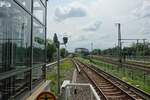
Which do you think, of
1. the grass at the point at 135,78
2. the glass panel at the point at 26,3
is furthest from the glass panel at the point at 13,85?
the grass at the point at 135,78

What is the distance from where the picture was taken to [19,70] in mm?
6742

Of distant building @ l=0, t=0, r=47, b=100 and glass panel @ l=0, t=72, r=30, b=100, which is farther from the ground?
distant building @ l=0, t=0, r=47, b=100

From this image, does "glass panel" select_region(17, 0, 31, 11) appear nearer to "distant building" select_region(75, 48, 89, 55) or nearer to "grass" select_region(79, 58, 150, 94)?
"grass" select_region(79, 58, 150, 94)

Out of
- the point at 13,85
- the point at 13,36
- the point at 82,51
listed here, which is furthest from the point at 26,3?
the point at 82,51

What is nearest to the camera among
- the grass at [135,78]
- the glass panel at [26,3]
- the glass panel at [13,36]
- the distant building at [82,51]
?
the glass panel at [13,36]

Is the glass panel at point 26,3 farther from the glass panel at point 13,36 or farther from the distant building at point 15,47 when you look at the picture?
the glass panel at point 13,36

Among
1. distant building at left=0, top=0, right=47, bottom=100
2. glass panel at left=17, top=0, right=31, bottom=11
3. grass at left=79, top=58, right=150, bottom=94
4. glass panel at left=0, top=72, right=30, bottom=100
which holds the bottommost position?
grass at left=79, top=58, right=150, bottom=94

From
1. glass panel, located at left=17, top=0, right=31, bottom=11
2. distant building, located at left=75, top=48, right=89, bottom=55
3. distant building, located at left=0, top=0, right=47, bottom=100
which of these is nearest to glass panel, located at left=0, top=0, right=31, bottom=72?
distant building, located at left=0, top=0, right=47, bottom=100

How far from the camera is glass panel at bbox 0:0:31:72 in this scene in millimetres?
5344

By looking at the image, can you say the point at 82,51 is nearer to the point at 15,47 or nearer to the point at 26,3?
the point at 26,3

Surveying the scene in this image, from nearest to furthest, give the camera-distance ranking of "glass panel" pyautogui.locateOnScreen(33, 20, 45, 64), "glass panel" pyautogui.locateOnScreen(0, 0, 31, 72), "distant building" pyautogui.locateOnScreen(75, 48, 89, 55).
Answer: "glass panel" pyautogui.locateOnScreen(0, 0, 31, 72)
"glass panel" pyautogui.locateOnScreen(33, 20, 45, 64)
"distant building" pyautogui.locateOnScreen(75, 48, 89, 55)

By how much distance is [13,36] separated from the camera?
6074 millimetres

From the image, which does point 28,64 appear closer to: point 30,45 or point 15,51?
point 30,45

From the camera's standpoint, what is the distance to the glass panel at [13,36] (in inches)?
210
